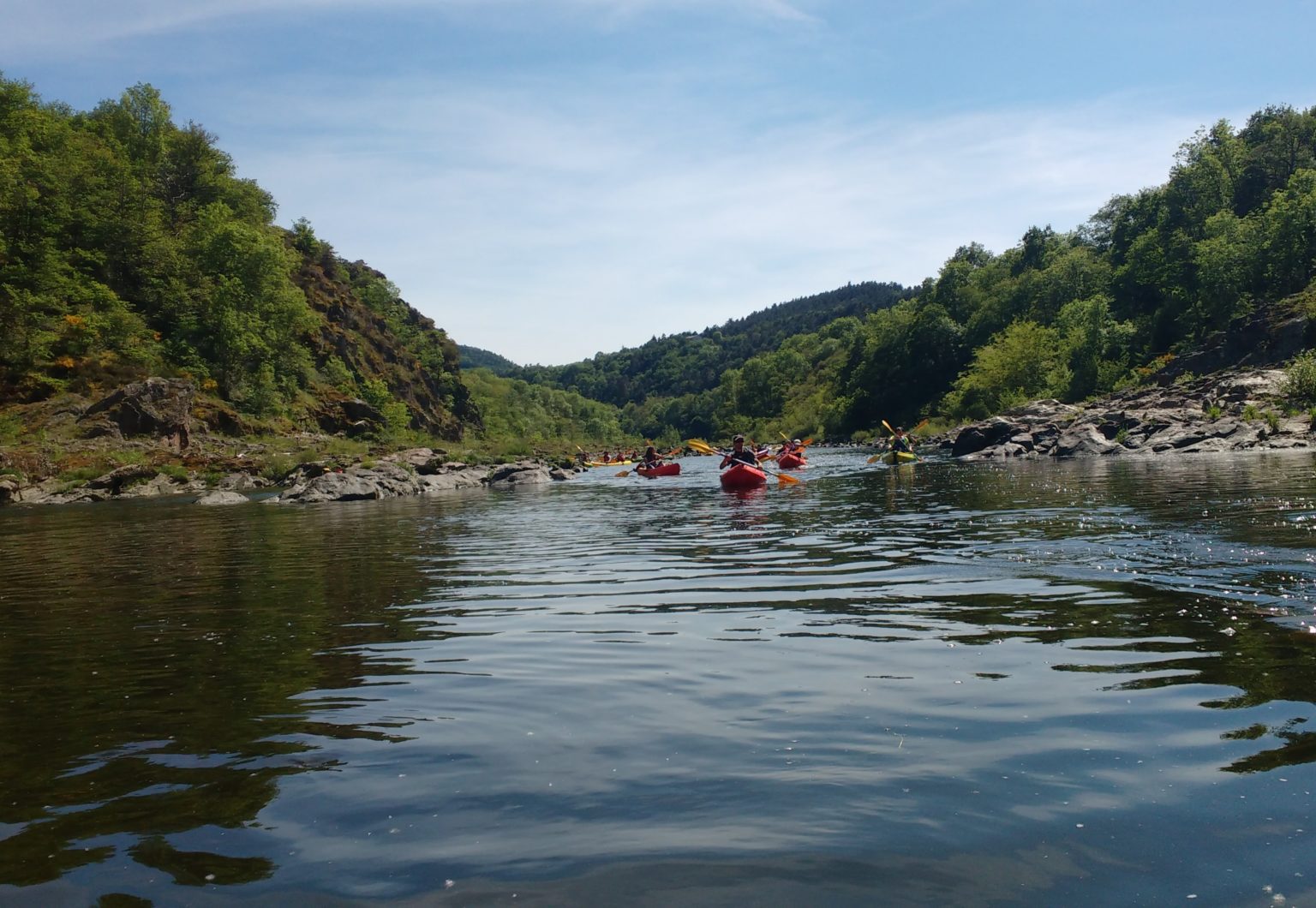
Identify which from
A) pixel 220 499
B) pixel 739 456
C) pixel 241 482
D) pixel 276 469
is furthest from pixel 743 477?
pixel 276 469

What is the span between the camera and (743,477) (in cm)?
2891

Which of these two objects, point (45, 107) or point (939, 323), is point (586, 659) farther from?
point (939, 323)

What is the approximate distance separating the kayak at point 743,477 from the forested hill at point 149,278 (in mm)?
38787

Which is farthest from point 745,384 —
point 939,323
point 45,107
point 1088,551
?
point 1088,551

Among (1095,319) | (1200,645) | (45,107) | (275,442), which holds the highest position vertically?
(45,107)

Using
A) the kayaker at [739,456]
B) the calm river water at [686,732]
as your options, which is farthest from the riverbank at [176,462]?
the calm river water at [686,732]

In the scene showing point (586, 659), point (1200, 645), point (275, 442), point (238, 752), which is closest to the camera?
point (238, 752)

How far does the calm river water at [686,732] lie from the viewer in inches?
134

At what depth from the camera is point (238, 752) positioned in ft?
16.5

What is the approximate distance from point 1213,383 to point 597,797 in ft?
182

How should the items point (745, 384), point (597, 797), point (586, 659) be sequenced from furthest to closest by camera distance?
point (745, 384), point (586, 659), point (597, 797)

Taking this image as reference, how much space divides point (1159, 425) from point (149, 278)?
64829mm

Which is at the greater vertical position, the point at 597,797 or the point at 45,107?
the point at 45,107

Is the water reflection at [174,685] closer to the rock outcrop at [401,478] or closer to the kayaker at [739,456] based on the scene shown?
the kayaker at [739,456]
